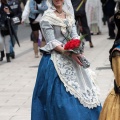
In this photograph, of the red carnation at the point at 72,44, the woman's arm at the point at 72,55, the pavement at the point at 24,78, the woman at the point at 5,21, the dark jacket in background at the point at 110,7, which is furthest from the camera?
the dark jacket in background at the point at 110,7

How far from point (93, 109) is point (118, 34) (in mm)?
1489

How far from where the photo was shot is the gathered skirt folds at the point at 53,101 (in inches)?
204

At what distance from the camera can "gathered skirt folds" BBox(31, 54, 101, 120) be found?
17.0 ft

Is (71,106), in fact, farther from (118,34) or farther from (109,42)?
(109,42)

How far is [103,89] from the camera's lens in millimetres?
8305

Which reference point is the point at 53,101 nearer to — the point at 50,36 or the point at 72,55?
the point at 72,55

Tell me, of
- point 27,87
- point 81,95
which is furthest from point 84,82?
point 27,87

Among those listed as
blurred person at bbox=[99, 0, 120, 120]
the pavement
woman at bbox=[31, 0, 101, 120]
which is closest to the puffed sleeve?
woman at bbox=[31, 0, 101, 120]

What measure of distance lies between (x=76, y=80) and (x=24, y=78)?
4.52 metres

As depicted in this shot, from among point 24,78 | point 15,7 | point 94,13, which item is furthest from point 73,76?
point 94,13

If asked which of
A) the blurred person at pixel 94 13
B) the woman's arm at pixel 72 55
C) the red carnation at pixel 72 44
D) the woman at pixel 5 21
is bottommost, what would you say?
the blurred person at pixel 94 13

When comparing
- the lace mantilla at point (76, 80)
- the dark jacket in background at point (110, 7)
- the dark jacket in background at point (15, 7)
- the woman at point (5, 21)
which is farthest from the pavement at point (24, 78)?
the dark jacket in background at point (110, 7)

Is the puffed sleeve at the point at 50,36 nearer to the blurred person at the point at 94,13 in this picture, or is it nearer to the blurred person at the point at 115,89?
the blurred person at the point at 115,89

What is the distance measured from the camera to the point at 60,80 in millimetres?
5332
